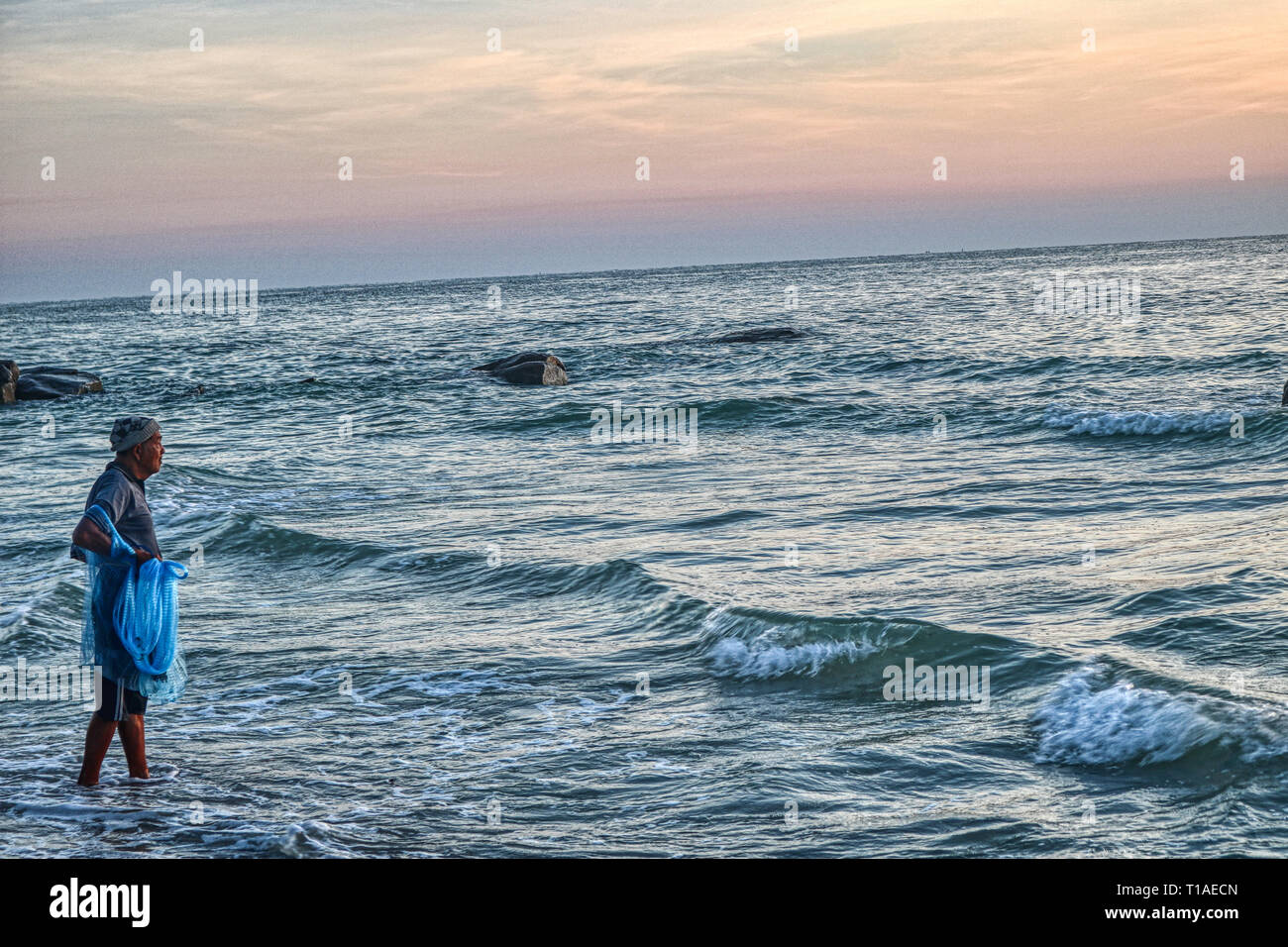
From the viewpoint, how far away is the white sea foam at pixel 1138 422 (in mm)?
18281

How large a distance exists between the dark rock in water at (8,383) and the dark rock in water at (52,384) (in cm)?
17

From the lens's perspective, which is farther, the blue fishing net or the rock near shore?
the rock near shore

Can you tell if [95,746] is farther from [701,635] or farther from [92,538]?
[701,635]

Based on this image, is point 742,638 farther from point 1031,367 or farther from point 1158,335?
point 1158,335

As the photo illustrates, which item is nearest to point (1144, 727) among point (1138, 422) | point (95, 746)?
point (95, 746)

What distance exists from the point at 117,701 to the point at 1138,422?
55.2 ft

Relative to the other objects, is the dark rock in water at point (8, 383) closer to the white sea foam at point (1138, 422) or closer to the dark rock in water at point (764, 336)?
the dark rock in water at point (764, 336)

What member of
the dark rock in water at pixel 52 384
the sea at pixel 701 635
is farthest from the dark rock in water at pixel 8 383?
the sea at pixel 701 635

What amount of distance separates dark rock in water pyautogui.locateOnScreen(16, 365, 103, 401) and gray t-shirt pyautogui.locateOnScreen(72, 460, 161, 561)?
28.9 m

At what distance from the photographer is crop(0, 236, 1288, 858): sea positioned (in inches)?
226

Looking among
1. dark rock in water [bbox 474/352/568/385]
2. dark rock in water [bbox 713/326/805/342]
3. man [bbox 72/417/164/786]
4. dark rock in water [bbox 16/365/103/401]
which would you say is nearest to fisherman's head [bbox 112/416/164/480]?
man [bbox 72/417/164/786]

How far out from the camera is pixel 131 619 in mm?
5848

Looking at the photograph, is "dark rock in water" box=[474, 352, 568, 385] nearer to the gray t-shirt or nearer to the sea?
the sea
